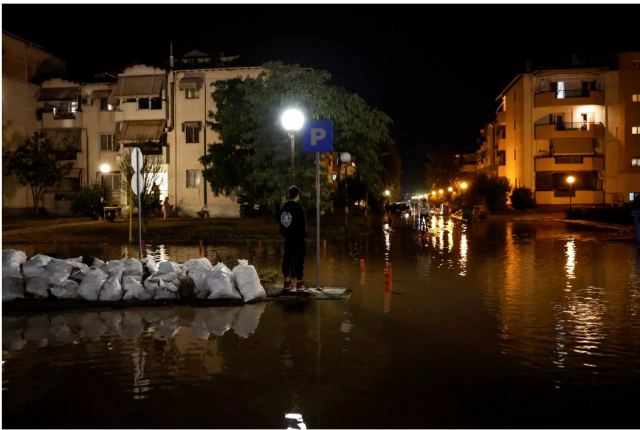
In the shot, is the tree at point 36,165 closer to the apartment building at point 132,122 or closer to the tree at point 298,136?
the apartment building at point 132,122

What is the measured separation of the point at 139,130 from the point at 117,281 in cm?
4077

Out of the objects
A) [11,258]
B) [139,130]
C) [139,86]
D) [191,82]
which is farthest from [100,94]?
[11,258]

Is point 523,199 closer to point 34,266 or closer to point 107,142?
point 107,142

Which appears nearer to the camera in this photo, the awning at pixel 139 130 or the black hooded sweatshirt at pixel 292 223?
the black hooded sweatshirt at pixel 292 223

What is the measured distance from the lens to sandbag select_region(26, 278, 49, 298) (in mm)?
11461

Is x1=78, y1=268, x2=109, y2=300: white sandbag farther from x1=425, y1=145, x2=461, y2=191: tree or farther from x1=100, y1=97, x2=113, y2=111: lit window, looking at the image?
x1=425, y1=145, x2=461, y2=191: tree

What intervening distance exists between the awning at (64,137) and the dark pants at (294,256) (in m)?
45.1

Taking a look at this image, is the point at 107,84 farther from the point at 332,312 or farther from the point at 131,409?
the point at 131,409

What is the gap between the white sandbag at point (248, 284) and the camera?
11.8m

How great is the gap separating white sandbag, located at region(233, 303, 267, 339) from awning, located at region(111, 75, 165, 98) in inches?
1614

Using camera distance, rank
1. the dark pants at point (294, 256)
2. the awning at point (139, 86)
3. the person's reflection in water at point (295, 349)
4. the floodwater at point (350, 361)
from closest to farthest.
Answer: the floodwater at point (350, 361), the person's reflection in water at point (295, 349), the dark pants at point (294, 256), the awning at point (139, 86)

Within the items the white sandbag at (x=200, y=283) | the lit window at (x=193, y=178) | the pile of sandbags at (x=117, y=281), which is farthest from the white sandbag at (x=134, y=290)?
the lit window at (x=193, y=178)

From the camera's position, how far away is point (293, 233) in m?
12.2

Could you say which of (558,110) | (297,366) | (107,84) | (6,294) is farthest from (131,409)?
(558,110)
